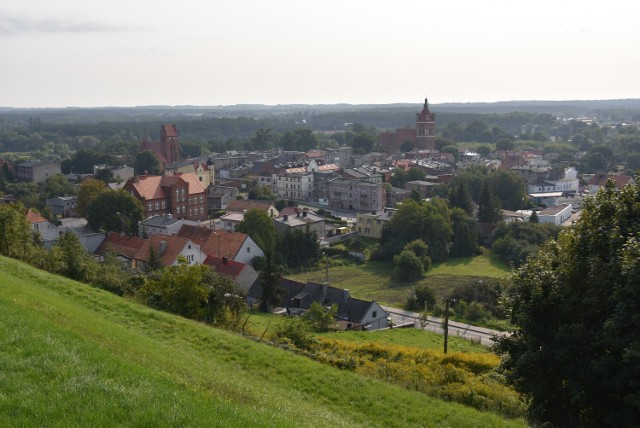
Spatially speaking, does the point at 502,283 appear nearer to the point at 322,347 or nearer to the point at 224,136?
the point at 322,347

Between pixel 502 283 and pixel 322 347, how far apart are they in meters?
17.1

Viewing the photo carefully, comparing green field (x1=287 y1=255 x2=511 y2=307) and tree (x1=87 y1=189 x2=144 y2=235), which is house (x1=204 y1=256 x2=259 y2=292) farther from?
tree (x1=87 y1=189 x2=144 y2=235)

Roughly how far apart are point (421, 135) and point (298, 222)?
5871 centimetres

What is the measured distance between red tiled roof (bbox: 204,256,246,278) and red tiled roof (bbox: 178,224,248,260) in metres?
1.99

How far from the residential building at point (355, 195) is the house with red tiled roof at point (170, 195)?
14820mm

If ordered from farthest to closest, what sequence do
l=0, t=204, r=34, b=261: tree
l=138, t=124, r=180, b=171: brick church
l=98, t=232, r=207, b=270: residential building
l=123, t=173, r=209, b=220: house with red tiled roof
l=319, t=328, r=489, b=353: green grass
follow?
l=138, t=124, r=180, b=171: brick church < l=123, t=173, r=209, b=220: house with red tiled roof < l=98, t=232, r=207, b=270: residential building < l=319, t=328, r=489, b=353: green grass < l=0, t=204, r=34, b=261: tree

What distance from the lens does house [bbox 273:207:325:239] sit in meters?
41.8

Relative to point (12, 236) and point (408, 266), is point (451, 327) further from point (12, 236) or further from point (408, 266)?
point (12, 236)

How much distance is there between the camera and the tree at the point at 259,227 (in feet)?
125

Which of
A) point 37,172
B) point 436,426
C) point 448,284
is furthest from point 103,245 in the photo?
point 37,172

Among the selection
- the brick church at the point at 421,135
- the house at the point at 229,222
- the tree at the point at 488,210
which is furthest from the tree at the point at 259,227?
the brick church at the point at 421,135

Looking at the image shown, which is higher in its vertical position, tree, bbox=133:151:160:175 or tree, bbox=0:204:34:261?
tree, bbox=0:204:34:261

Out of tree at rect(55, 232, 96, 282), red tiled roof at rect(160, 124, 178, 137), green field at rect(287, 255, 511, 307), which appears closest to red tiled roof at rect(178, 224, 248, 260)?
green field at rect(287, 255, 511, 307)

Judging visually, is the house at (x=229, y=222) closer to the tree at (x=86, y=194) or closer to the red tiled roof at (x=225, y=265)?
the tree at (x=86, y=194)
